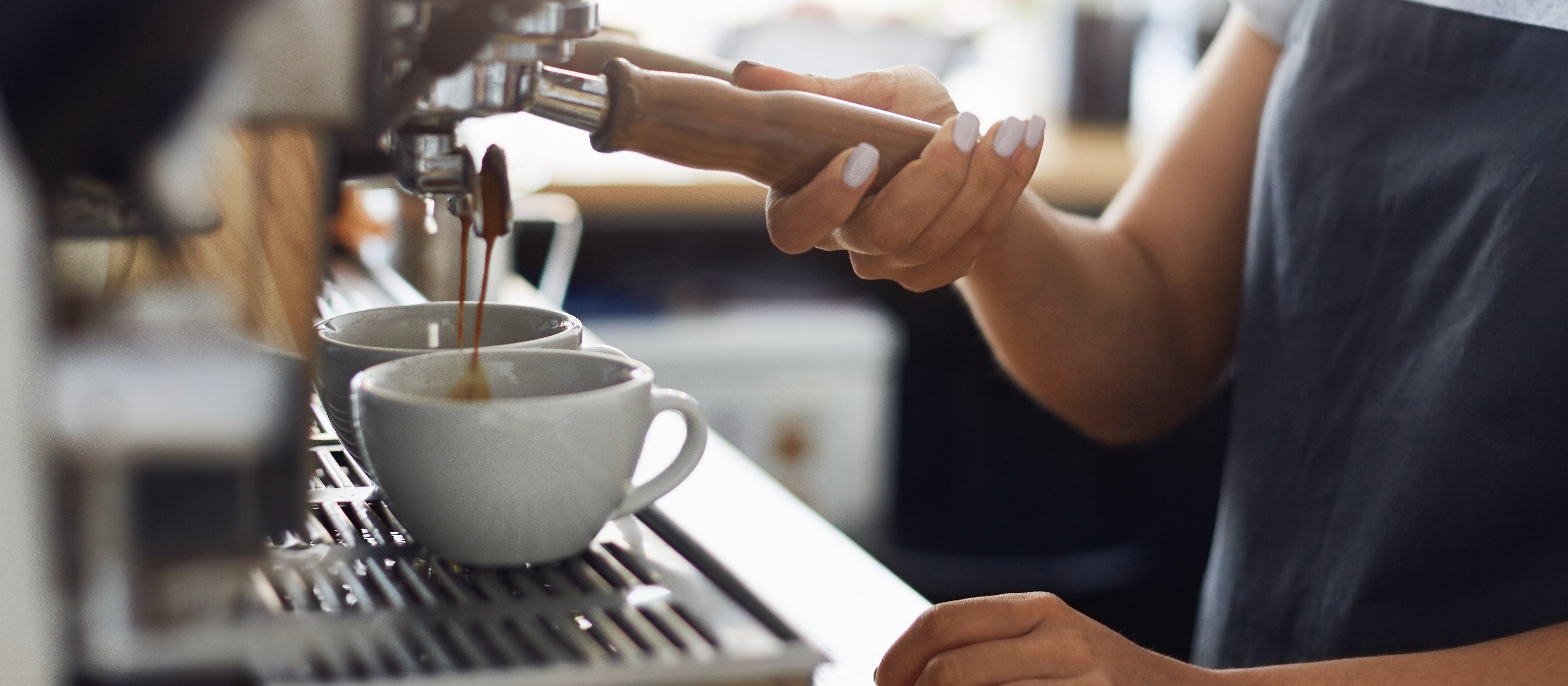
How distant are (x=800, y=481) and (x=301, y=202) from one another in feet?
5.31

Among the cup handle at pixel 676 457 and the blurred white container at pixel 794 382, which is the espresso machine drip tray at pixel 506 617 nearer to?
the cup handle at pixel 676 457

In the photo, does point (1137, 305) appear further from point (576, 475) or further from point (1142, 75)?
point (1142, 75)

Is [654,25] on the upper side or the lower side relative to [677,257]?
upper

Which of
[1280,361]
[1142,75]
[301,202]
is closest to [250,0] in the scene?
[301,202]

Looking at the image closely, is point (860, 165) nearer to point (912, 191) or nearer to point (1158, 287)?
point (912, 191)

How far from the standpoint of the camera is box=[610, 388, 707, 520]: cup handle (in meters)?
0.48

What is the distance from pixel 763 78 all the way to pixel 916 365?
154 centimetres

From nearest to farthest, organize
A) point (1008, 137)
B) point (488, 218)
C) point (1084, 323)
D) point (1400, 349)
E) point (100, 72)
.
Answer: point (100, 72) < point (488, 218) < point (1008, 137) < point (1400, 349) < point (1084, 323)

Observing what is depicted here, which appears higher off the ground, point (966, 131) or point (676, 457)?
point (966, 131)

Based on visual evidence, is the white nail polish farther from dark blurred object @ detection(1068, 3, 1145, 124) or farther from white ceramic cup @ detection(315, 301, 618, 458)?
dark blurred object @ detection(1068, 3, 1145, 124)

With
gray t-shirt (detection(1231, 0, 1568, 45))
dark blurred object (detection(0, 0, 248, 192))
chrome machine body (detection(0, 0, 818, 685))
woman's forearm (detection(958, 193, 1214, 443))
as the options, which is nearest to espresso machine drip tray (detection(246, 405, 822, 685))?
chrome machine body (detection(0, 0, 818, 685))

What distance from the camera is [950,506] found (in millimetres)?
2049

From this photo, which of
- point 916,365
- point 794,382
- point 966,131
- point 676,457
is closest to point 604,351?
point 676,457

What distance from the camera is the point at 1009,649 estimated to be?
51 centimetres
